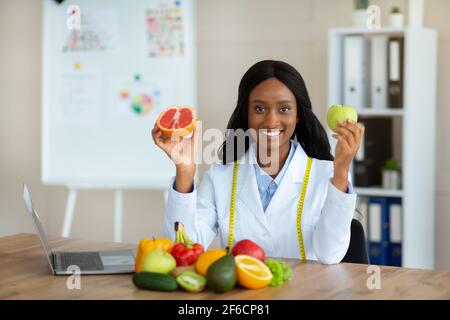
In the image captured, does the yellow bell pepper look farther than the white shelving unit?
No

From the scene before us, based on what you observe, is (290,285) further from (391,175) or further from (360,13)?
(360,13)

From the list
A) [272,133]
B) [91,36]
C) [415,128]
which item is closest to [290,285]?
[272,133]

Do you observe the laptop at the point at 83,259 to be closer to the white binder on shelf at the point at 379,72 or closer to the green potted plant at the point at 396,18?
the white binder on shelf at the point at 379,72

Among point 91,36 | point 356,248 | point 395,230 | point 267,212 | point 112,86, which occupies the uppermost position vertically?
point 91,36

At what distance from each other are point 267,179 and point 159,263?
75 cm

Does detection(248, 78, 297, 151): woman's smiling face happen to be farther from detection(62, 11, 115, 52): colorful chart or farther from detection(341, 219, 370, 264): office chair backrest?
detection(62, 11, 115, 52): colorful chart

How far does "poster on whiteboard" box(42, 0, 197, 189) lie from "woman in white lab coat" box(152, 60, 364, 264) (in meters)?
1.80

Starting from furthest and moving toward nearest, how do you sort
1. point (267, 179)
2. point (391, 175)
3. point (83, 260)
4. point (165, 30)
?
point (165, 30)
point (391, 175)
point (267, 179)
point (83, 260)

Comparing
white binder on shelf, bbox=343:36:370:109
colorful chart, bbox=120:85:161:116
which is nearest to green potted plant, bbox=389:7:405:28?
white binder on shelf, bbox=343:36:370:109

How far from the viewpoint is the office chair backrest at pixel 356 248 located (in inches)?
98.0

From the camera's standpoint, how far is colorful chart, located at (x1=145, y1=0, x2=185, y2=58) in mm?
4414

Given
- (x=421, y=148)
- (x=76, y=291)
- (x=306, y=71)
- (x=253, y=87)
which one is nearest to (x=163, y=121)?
(x=253, y=87)

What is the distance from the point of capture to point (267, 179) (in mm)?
2607

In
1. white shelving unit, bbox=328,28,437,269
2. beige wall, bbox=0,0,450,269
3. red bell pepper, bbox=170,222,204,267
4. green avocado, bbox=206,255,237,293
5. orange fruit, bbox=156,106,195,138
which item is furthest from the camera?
beige wall, bbox=0,0,450,269
